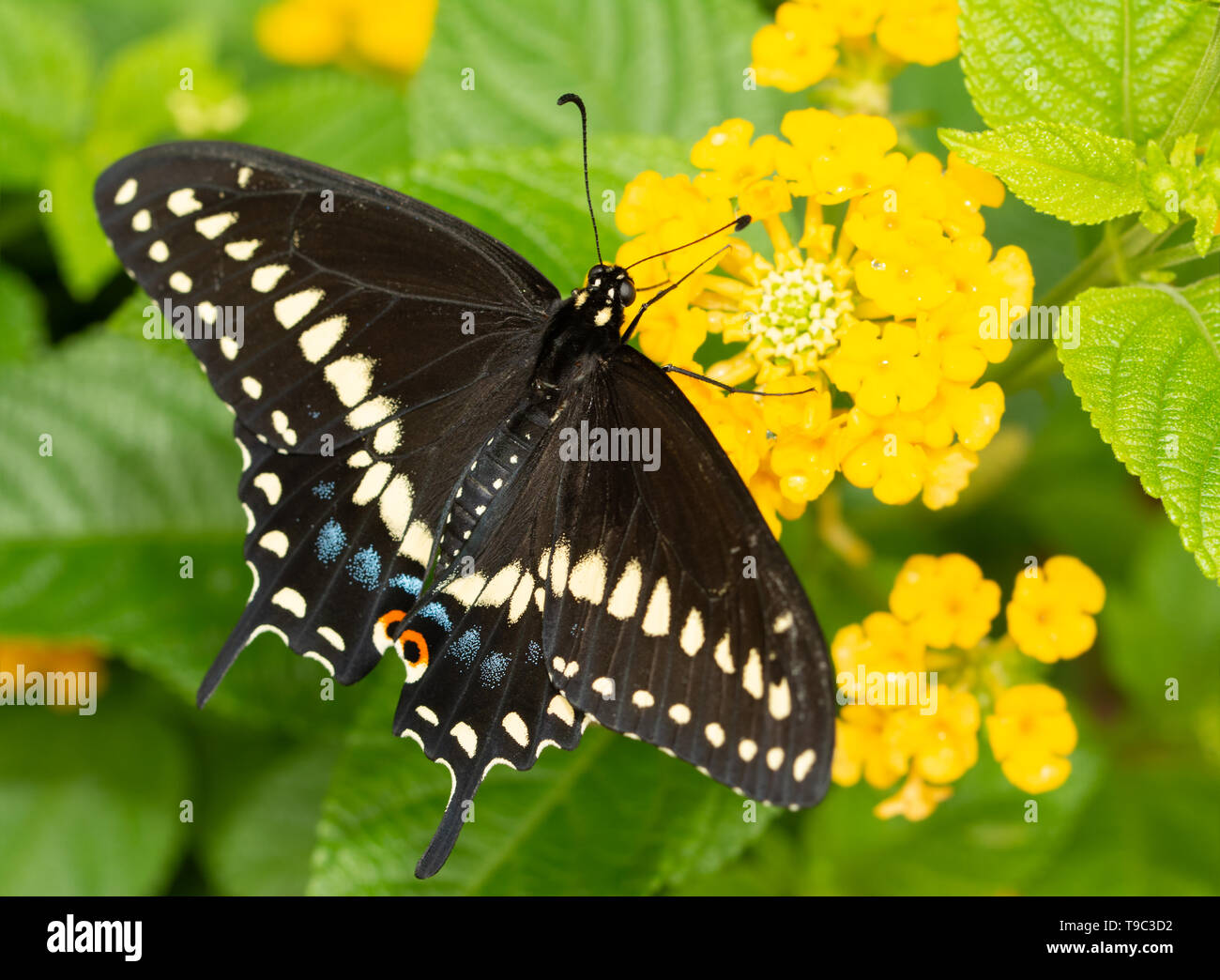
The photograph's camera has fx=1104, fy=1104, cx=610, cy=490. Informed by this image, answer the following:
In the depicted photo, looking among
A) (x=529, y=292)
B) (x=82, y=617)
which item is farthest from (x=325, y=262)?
(x=82, y=617)

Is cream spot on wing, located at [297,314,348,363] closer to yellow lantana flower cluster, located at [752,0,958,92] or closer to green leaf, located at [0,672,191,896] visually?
yellow lantana flower cluster, located at [752,0,958,92]

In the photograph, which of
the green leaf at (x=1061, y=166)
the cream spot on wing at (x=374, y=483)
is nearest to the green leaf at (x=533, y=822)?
the cream spot on wing at (x=374, y=483)

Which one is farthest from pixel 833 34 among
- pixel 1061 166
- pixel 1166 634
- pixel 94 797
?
pixel 94 797

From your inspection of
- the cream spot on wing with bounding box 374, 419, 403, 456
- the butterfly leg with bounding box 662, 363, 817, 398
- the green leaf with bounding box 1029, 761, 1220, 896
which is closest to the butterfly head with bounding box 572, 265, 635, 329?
the butterfly leg with bounding box 662, 363, 817, 398

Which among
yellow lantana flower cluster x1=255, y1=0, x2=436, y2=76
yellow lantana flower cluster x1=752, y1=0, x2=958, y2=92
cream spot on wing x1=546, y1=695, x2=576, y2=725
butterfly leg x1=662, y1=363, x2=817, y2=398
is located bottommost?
cream spot on wing x1=546, y1=695, x2=576, y2=725

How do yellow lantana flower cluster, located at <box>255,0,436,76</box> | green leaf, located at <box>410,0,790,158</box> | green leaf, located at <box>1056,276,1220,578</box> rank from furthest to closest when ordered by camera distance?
yellow lantana flower cluster, located at <box>255,0,436,76</box>, green leaf, located at <box>410,0,790,158</box>, green leaf, located at <box>1056,276,1220,578</box>
